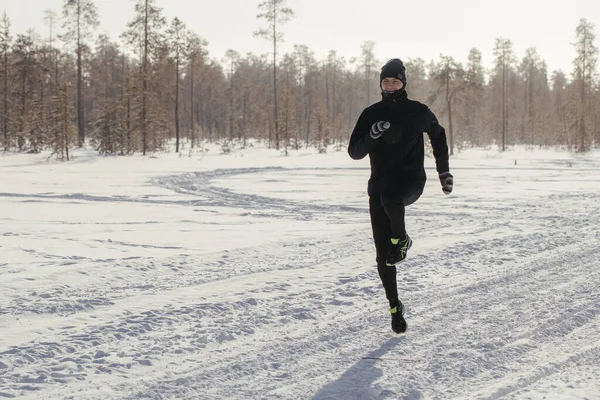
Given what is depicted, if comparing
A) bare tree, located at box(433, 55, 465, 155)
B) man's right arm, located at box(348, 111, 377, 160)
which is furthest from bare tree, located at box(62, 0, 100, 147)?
man's right arm, located at box(348, 111, 377, 160)

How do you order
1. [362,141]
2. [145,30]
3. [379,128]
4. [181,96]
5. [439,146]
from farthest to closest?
[181,96]
[145,30]
[439,146]
[362,141]
[379,128]

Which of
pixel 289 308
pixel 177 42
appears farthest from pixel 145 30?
pixel 289 308

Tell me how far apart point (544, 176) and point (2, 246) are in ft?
67.5

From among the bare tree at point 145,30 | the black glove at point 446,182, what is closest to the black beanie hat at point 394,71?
the black glove at point 446,182

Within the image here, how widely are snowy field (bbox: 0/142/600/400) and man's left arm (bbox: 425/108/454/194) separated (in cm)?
114

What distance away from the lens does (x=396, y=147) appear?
428 cm

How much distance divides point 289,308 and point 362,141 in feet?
5.43

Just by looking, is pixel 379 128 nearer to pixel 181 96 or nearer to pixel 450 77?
pixel 450 77

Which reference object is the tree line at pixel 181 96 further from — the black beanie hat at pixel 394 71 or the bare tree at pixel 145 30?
the black beanie hat at pixel 394 71

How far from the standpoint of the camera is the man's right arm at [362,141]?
4203 mm

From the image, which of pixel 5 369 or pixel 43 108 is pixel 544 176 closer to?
pixel 5 369

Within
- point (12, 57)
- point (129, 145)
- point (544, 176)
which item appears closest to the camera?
point (544, 176)

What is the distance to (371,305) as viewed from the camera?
511cm

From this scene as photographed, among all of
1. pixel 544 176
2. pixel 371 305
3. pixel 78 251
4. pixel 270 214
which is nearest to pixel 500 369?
pixel 371 305
